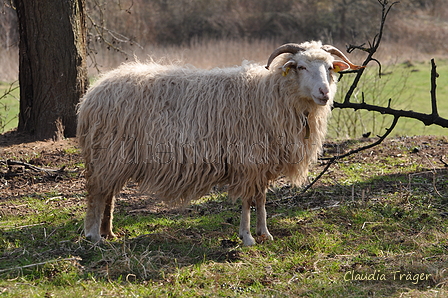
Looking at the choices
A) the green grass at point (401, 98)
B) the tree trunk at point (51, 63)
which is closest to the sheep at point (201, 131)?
the tree trunk at point (51, 63)

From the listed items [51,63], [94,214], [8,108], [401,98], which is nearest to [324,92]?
[94,214]

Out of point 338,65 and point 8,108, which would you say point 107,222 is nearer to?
point 338,65

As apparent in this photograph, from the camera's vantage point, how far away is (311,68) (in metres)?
4.43

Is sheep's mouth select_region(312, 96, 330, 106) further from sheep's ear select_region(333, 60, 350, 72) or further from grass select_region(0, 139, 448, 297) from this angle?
grass select_region(0, 139, 448, 297)

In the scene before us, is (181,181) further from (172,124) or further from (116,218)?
(116,218)

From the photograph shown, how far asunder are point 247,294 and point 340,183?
296 centimetres

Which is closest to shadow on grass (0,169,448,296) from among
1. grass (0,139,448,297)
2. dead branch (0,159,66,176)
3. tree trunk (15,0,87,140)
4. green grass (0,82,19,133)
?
grass (0,139,448,297)

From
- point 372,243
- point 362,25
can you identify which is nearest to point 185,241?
point 372,243

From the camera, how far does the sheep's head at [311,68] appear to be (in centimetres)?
431

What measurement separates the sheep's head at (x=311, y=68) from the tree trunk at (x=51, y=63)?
12.0 ft

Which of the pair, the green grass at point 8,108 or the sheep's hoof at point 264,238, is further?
the green grass at point 8,108

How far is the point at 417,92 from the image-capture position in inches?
672

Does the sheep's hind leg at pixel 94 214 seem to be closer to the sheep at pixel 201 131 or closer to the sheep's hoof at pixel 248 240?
the sheep at pixel 201 131

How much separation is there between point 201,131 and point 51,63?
11.4 feet
